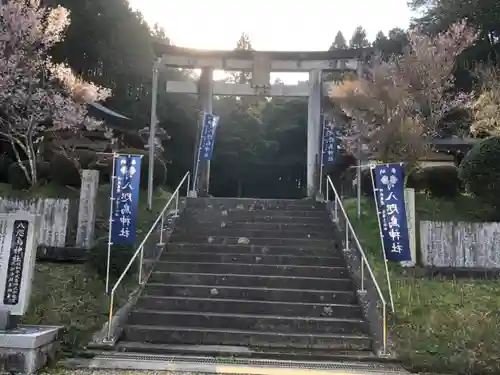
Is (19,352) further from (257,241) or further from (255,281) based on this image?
(257,241)

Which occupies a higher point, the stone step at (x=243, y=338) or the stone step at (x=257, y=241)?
the stone step at (x=257, y=241)

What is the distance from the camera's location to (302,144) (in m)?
28.9

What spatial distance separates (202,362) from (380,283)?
3577mm

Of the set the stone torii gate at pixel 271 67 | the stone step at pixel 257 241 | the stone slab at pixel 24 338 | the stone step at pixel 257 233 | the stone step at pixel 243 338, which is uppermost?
the stone torii gate at pixel 271 67

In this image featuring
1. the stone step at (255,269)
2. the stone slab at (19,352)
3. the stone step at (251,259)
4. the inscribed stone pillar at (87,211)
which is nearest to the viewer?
the stone slab at (19,352)

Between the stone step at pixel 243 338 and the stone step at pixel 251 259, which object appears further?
the stone step at pixel 251 259

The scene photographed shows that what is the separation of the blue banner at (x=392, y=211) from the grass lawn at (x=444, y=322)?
727 mm

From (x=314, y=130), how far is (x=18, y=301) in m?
10.9

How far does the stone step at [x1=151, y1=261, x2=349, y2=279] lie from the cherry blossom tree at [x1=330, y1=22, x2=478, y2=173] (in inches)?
173

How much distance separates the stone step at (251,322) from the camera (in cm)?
736

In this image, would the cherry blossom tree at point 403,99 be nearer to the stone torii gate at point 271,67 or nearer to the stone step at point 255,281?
the stone torii gate at point 271,67

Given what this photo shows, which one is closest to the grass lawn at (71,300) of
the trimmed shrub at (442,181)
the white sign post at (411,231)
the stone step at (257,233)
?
the stone step at (257,233)

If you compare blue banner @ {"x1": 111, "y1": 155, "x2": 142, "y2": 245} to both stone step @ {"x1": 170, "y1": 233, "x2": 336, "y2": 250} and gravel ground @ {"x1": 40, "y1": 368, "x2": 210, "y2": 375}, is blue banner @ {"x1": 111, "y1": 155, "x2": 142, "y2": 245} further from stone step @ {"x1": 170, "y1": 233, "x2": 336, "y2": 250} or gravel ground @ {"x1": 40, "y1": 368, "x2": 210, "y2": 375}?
gravel ground @ {"x1": 40, "y1": 368, "x2": 210, "y2": 375}

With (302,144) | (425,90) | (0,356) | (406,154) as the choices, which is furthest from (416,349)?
(302,144)
